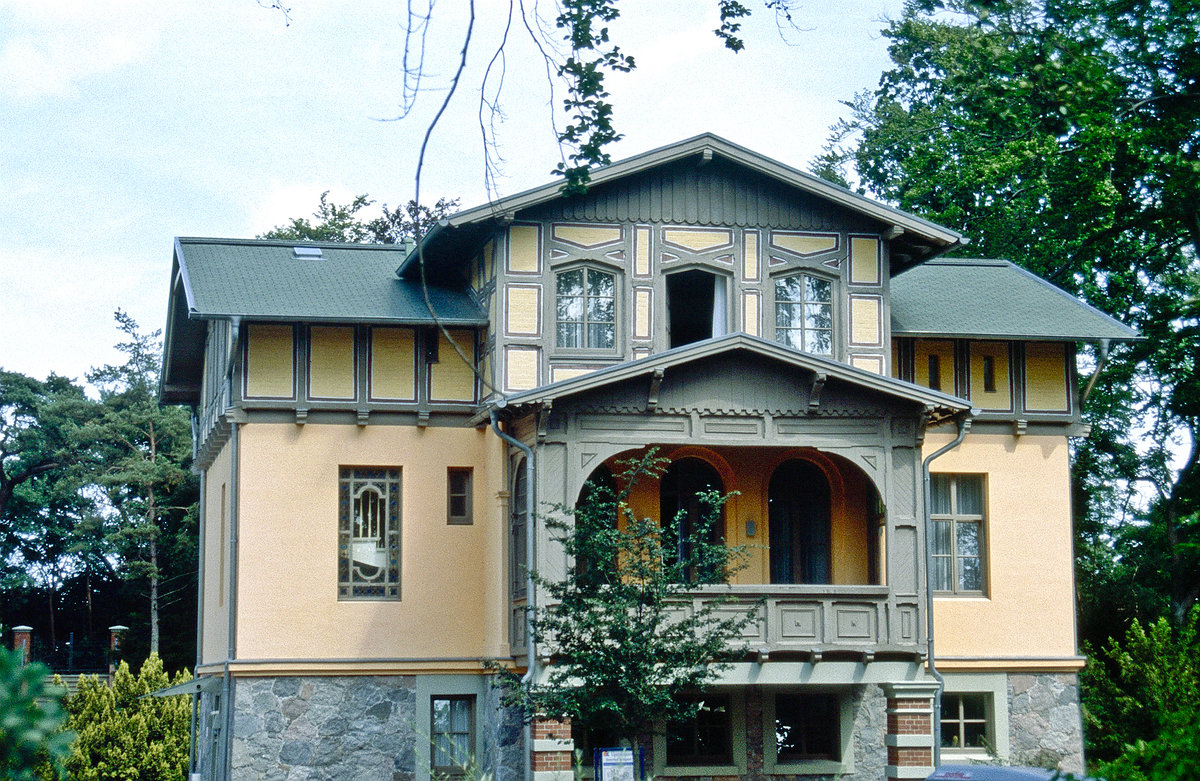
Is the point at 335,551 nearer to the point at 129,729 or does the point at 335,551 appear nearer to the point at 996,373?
the point at 996,373

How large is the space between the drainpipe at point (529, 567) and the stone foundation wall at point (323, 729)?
2.17m

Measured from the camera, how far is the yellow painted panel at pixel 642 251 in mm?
21594

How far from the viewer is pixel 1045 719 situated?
2203 centimetres

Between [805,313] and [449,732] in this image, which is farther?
[805,313]

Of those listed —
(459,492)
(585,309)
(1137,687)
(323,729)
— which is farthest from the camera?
(1137,687)

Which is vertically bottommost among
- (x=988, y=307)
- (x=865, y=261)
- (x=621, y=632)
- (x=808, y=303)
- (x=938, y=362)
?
(x=621, y=632)

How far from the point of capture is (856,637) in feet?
64.7

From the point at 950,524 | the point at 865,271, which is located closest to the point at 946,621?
the point at 950,524

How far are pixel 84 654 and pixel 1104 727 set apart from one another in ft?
132

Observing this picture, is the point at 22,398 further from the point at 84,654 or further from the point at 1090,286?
the point at 1090,286

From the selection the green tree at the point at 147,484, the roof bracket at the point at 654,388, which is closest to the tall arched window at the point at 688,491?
the roof bracket at the point at 654,388

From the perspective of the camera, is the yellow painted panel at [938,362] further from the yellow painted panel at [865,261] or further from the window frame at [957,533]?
the yellow painted panel at [865,261]

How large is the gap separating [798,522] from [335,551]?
256 inches

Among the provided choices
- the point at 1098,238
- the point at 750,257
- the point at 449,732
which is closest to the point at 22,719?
the point at 449,732
